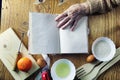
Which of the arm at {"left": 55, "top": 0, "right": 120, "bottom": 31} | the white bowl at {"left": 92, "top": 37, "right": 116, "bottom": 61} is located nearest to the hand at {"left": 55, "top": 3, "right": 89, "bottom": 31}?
the arm at {"left": 55, "top": 0, "right": 120, "bottom": 31}

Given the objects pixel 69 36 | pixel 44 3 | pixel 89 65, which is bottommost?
pixel 89 65

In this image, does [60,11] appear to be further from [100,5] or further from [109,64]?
[109,64]

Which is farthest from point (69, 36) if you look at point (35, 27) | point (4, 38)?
point (4, 38)

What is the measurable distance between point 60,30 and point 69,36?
4cm

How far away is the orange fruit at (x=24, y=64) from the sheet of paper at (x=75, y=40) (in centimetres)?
14

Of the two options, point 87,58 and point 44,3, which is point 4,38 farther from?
point 87,58

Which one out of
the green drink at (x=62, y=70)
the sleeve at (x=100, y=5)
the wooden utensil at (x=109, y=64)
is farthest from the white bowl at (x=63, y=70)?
the sleeve at (x=100, y=5)

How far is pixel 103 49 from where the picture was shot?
1.06 metres

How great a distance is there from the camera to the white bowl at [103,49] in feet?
3.41

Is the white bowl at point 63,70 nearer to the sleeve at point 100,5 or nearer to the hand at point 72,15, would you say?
the hand at point 72,15

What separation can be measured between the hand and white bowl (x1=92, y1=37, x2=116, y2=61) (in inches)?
4.7

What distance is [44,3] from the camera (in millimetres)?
1104

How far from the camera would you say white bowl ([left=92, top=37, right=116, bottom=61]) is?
104cm

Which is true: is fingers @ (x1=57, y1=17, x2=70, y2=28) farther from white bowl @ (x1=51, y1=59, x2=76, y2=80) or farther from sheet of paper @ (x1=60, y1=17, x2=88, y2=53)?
white bowl @ (x1=51, y1=59, x2=76, y2=80)
